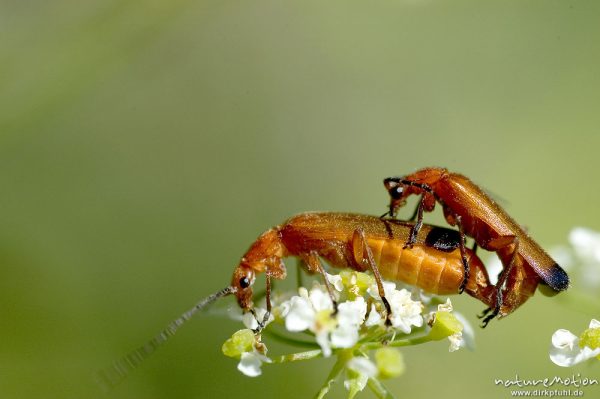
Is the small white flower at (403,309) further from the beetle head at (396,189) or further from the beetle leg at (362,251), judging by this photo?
the beetle head at (396,189)

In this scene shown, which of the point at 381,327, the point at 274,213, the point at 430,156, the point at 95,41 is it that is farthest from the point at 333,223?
the point at 430,156

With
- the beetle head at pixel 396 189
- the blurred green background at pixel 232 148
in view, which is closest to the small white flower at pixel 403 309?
the beetle head at pixel 396 189

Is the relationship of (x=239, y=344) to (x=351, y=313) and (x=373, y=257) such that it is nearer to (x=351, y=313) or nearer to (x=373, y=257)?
(x=351, y=313)

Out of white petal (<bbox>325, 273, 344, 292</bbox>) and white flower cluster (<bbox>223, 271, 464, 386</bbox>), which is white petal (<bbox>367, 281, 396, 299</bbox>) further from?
white petal (<bbox>325, 273, 344, 292</bbox>)

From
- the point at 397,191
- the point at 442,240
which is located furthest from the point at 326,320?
the point at 397,191

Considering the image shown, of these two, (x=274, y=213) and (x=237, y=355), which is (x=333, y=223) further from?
(x=274, y=213)

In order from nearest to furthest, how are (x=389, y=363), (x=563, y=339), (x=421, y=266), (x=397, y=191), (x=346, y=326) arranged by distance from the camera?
1. (x=389, y=363)
2. (x=346, y=326)
3. (x=563, y=339)
4. (x=421, y=266)
5. (x=397, y=191)

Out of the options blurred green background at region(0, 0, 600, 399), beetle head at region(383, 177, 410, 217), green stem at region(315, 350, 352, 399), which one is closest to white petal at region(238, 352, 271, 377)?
green stem at region(315, 350, 352, 399)
